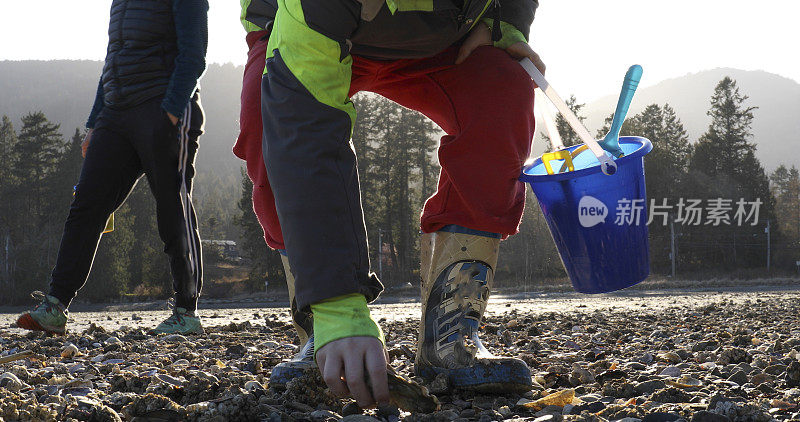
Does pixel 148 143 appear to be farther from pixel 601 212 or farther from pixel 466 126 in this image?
pixel 601 212

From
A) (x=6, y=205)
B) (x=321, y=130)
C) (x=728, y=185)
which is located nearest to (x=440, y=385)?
(x=321, y=130)

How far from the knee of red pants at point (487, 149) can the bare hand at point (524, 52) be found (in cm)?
5

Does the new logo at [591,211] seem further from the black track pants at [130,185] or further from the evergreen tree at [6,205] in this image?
the evergreen tree at [6,205]

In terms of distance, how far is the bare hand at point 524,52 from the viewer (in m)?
Result: 2.09

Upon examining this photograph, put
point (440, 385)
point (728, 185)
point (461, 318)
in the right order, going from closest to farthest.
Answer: point (440, 385), point (461, 318), point (728, 185)

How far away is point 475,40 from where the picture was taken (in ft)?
6.66

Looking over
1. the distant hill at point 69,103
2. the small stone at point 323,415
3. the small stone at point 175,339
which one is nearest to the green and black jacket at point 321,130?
the small stone at point 323,415

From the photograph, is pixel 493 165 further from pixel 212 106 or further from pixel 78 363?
pixel 212 106

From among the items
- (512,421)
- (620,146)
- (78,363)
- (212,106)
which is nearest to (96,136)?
(78,363)

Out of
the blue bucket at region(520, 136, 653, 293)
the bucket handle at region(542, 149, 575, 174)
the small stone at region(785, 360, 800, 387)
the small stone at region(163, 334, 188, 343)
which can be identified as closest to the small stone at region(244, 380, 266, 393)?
the blue bucket at region(520, 136, 653, 293)

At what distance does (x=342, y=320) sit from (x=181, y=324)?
294 cm

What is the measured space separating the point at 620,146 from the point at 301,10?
4.97 feet

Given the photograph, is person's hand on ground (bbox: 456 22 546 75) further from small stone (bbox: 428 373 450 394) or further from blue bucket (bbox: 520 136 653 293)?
small stone (bbox: 428 373 450 394)

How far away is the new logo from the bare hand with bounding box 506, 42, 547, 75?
19.0 inches
